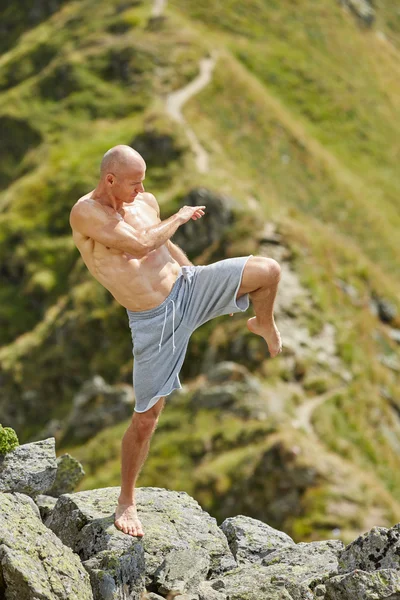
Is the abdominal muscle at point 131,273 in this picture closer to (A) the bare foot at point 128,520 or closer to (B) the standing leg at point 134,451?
(B) the standing leg at point 134,451

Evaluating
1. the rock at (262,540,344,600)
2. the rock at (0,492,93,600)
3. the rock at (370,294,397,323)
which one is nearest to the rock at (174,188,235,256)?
the rock at (370,294,397,323)

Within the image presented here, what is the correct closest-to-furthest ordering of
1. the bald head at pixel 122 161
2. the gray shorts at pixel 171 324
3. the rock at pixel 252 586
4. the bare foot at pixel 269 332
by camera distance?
the rock at pixel 252 586, the bald head at pixel 122 161, the gray shorts at pixel 171 324, the bare foot at pixel 269 332

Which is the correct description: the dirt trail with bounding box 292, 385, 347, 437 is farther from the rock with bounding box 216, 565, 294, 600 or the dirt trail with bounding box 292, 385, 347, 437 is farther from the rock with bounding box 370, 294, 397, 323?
the rock with bounding box 216, 565, 294, 600

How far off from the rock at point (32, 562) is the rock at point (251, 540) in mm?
3147

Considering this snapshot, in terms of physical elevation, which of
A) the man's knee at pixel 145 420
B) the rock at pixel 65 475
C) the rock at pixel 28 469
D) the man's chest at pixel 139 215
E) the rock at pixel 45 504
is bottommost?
the rock at pixel 65 475

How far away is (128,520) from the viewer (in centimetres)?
1278

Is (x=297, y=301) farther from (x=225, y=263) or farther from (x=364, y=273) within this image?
(x=225, y=263)

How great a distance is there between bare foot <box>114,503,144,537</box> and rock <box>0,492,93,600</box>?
1.11m

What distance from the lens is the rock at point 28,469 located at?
12961 millimetres

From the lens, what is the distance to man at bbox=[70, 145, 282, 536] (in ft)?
39.6

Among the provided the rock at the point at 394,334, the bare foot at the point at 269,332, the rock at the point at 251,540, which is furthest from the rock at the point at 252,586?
the rock at the point at 394,334

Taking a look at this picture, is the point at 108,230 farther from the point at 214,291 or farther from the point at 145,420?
the point at 145,420

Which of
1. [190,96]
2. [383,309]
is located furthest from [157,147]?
[383,309]

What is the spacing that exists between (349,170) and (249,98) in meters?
11.9
